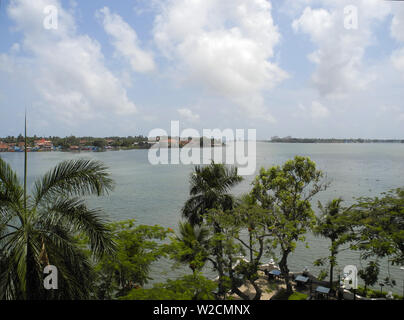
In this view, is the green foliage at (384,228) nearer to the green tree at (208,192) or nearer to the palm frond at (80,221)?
the green tree at (208,192)

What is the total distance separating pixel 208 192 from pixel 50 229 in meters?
6.57

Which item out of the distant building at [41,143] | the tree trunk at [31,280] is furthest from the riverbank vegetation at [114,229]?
the distant building at [41,143]

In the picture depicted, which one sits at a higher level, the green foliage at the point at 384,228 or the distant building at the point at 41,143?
the distant building at the point at 41,143

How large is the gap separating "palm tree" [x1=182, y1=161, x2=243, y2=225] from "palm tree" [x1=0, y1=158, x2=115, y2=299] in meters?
6.02

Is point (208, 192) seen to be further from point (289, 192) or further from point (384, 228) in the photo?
point (384, 228)

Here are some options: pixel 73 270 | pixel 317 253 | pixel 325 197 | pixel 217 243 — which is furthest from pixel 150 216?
pixel 73 270

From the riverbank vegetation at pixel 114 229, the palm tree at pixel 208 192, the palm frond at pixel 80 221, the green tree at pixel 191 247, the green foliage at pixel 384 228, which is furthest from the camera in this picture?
the palm tree at pixel 208 192

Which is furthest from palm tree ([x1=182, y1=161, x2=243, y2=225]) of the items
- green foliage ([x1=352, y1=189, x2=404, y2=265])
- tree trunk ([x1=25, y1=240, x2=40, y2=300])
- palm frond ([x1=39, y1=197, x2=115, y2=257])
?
tree trunk ([x1=25, y1=240, x2=40, y2=300])

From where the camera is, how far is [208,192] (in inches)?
407

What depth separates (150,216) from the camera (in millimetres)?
22625

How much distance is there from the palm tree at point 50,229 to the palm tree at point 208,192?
602cm

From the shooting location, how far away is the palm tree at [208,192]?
409 inches

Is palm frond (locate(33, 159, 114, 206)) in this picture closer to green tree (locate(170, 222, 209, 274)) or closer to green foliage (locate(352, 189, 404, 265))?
green tree (locate(170, 222, 209, 274))

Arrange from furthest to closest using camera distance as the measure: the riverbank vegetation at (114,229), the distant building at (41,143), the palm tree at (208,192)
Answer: the distant building at (41,143), the palm tree at (208,192), the riverbank vegetation at (114,229)
